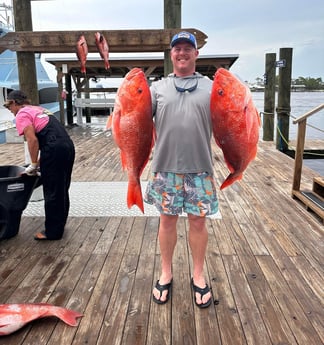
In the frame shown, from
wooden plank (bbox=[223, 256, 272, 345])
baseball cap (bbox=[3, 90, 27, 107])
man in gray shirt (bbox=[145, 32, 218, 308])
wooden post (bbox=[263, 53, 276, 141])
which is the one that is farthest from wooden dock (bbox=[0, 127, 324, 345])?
wooden post (bbox=[263, 53, 276, 141])

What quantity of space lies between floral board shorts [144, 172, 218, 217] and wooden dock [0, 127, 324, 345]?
644 millimetres

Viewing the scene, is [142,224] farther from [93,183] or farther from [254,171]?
[254,171]

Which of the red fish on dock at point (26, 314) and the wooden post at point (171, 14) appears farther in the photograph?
the wooden post at point (171, 14)

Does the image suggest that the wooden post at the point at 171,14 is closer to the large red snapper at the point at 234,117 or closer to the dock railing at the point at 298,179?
the dock railing at the point at 298,179

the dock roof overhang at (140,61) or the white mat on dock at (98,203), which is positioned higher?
the dock roof overhang at (140,61)

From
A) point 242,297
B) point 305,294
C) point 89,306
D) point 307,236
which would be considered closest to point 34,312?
point 89,306

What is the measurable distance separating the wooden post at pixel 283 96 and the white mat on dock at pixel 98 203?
4475 mm

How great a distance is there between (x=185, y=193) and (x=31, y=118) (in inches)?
65.6

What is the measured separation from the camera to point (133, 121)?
186cm

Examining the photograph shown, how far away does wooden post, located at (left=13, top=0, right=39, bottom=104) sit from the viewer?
468cm

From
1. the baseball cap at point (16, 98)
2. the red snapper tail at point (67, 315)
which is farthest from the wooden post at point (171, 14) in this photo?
the red snapper tail at point (67, 315)

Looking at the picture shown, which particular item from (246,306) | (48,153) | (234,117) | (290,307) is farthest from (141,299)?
(48,153)

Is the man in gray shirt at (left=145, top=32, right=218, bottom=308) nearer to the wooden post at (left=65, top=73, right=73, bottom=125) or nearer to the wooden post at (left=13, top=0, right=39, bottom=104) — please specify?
the wooden post at (left=13, top=0, right=39, bottom=104)

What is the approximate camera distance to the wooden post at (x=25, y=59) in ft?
15.3
